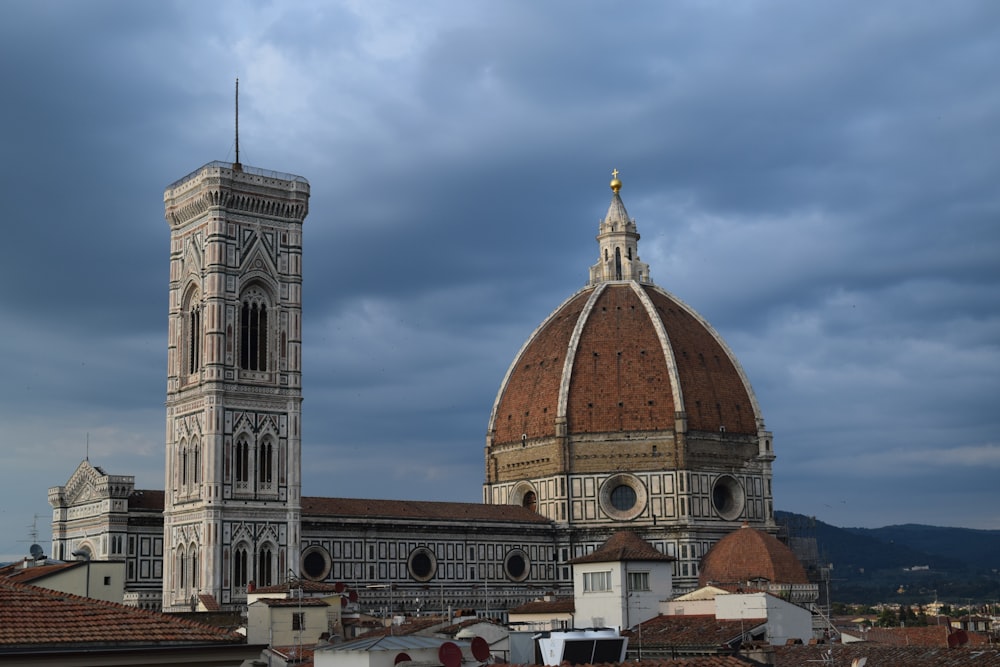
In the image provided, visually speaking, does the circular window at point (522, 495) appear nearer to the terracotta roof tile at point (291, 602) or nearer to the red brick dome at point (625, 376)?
the red brick dome at point (625, 376)

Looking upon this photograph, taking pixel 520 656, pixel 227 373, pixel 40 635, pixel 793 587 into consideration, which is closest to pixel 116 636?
pixel 40 635

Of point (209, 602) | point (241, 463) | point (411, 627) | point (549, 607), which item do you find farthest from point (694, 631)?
point (241, 463)

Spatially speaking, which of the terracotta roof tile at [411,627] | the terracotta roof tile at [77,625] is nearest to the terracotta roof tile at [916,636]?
the terracotta roof tile at [411,627]

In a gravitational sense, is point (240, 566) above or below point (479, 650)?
above

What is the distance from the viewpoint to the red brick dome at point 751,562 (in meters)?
76.6

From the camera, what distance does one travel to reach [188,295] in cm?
7219

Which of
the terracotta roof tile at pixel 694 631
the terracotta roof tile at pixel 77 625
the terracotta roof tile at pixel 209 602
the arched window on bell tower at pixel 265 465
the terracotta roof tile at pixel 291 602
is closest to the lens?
the terracotta roof tile at pixel 77 625

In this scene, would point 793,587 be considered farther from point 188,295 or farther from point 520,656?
point 520,656

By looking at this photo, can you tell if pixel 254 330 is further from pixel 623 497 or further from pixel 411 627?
pixel 411 627

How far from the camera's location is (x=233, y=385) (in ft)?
226

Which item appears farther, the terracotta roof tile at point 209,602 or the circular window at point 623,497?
the circular window at point 623,497

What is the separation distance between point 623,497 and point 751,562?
11.9 meters

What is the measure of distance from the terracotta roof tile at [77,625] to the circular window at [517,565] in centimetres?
6945

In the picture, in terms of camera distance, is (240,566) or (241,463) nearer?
(240,566)
